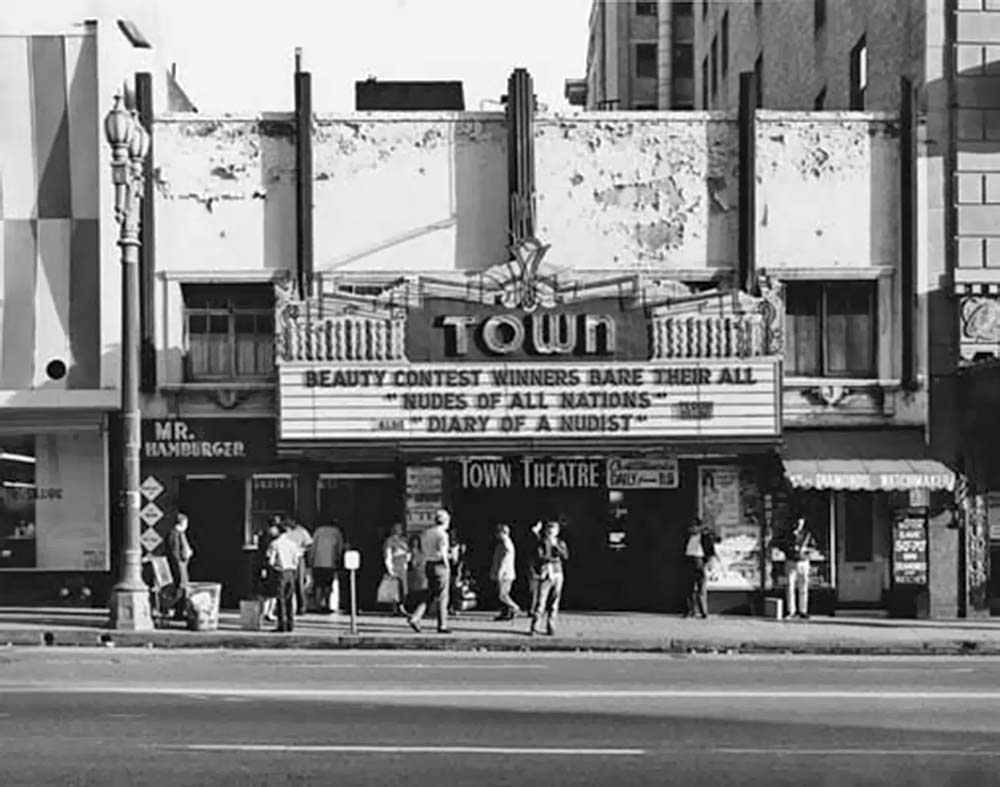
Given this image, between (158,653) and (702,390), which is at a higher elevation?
(702,390)

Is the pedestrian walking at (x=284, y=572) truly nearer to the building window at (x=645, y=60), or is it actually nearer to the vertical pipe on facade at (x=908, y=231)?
the vertical pipe on facade at (x=908, y=231)

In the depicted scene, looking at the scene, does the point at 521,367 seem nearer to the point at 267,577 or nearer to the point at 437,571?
the point at 437,571

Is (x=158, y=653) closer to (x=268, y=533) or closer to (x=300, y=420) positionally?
(x=268, y=533)

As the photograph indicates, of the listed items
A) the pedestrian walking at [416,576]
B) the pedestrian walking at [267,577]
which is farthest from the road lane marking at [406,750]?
the pedestrian walking at [416,576]

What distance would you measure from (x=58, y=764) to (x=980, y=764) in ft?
21.1

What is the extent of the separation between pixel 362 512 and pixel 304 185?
210 inches

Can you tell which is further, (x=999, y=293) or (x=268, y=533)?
(x=999, y=293)

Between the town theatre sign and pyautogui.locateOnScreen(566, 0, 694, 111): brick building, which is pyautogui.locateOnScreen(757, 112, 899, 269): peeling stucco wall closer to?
the town theatre sign

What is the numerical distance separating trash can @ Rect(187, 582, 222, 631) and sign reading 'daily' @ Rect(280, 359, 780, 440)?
3358mm

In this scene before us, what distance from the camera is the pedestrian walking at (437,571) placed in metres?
22.7

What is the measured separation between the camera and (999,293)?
83.8 ft

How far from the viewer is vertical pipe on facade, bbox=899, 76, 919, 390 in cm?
2555

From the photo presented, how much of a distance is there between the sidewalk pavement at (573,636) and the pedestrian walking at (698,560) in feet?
1.78

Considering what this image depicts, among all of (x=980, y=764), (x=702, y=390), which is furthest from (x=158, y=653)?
(x=980, y=764)
